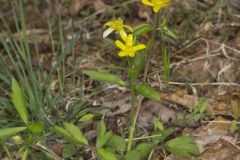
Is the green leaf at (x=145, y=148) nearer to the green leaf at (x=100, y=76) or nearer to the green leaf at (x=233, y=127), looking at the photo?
the green leaf at (x=100, y=76)

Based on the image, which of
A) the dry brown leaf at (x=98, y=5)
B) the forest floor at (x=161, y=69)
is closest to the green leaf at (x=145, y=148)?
the forest floor at (x=161, y=69)

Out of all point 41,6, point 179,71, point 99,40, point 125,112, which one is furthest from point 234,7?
point 41,6

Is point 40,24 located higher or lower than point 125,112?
higher

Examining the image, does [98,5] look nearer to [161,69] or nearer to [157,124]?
[161,69]

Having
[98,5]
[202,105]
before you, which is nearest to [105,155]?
[202,105]

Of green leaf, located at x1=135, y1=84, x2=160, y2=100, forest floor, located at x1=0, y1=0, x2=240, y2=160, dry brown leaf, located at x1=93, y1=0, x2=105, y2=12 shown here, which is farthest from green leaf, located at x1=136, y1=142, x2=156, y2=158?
dry brown leaf, located at x1=93, y1=0, x2=105, y2=12

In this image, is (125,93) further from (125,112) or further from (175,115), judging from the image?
(175,115)
